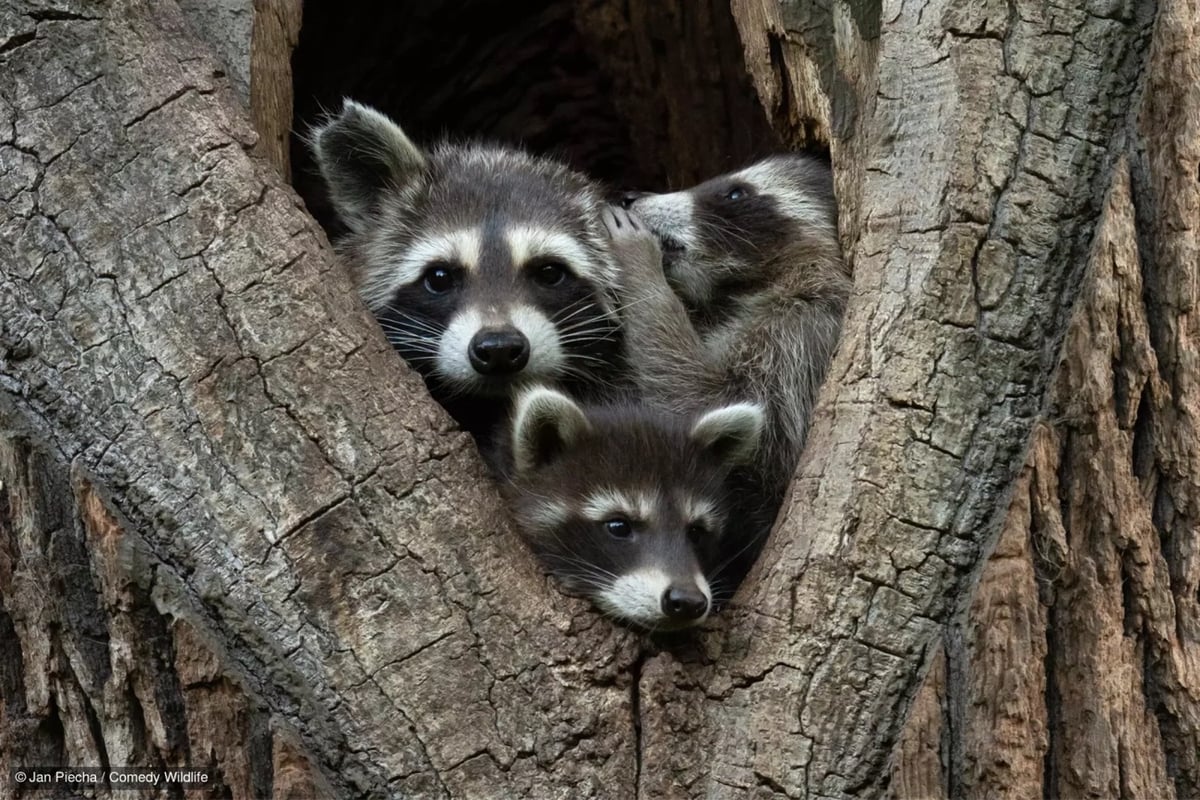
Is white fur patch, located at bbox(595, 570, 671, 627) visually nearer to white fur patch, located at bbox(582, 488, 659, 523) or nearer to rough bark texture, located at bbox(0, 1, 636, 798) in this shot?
rough bark texture, located at bbox(0, 1, 636, 798)

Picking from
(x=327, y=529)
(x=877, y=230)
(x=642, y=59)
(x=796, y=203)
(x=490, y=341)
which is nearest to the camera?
(x=327, y=529)

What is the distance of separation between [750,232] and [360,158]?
154cm

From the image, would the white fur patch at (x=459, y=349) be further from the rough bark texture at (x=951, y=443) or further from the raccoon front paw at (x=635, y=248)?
the rough bark texture at (x=951, y=443)

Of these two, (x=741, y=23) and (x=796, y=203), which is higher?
(x=741, y=23)

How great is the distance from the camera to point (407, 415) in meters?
3.38

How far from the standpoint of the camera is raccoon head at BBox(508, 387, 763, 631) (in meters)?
4.20

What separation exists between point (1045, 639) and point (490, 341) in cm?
200

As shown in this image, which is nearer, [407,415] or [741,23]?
[407,415]

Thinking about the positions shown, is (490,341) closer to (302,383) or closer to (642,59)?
(302,383)

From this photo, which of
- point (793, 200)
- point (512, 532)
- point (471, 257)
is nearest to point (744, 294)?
point (793, 200)

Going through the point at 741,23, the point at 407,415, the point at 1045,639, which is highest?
the point at 741,23

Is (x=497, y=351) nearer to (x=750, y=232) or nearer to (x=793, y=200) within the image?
(x=750, y=232)

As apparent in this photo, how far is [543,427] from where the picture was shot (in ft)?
14.4

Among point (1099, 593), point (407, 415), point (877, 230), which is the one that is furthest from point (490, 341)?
point (1099, 593)
